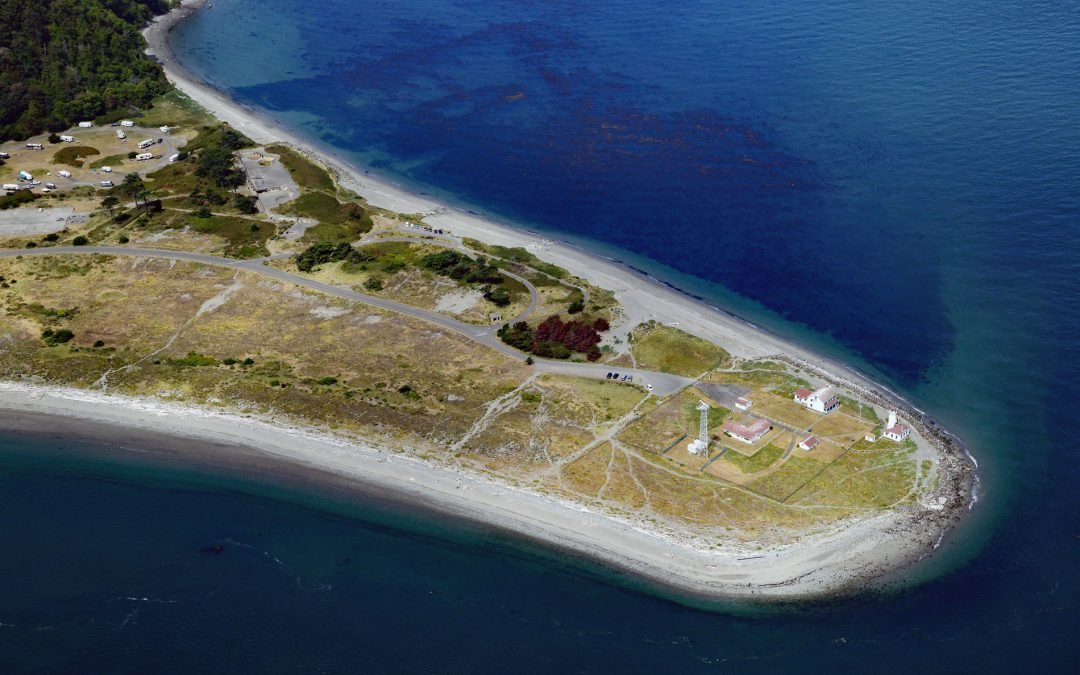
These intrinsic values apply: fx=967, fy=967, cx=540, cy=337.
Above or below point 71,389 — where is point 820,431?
above

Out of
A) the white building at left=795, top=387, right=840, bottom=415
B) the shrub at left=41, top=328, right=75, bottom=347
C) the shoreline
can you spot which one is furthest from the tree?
the white building at left=795, top=387, right=840, bottom=415

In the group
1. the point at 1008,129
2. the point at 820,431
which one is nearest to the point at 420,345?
the point at 820,431

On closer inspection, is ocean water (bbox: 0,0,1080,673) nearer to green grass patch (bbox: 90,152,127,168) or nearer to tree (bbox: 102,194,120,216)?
tree (bbox: 102,194,120,216)

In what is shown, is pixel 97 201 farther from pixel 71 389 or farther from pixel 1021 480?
pixel 1021 480

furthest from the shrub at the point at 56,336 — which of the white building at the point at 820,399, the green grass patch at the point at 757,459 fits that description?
the white building at the point at 820,399

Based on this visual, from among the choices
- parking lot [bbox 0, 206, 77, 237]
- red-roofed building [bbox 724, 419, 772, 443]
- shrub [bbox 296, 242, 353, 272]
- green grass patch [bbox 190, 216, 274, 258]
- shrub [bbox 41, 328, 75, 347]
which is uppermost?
red-roofed building [bbox 724, 419, 772, 443]
